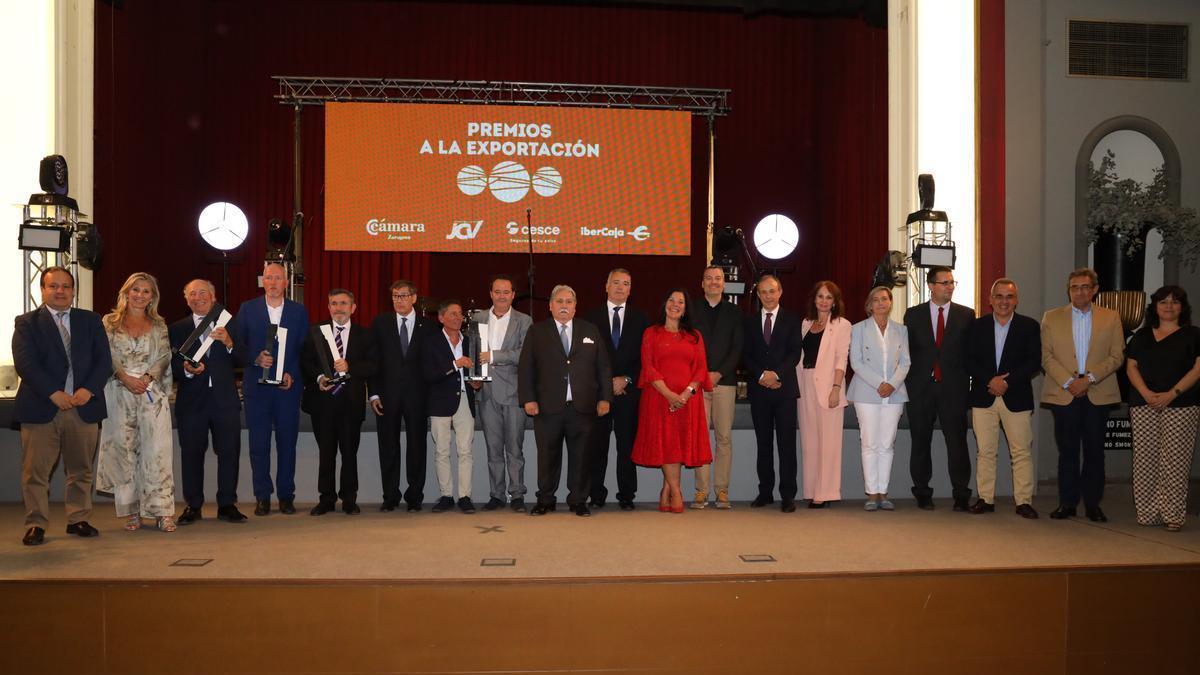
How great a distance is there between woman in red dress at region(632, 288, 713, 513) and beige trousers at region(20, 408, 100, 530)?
2830 mm

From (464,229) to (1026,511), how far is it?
5.83 metres

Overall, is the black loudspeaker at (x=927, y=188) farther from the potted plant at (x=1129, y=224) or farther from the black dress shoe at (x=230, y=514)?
the black dress shoe at (x=230, y=514)

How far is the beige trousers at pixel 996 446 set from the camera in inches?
209

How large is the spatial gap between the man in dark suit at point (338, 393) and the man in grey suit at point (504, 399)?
68cm

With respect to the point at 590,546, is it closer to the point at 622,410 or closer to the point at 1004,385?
→ the point at 622,410

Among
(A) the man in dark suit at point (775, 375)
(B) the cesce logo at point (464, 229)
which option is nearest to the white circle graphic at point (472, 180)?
(B) the cesce logo at point (464, 229)

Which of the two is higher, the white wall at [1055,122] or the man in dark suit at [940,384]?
the white wall at [1055,122]

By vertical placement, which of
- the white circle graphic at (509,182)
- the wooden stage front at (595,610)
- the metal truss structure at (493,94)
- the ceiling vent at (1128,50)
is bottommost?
the wooden stage front at (595,610)

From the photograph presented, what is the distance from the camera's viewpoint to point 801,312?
10969mm

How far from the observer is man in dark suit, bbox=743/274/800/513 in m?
5.39

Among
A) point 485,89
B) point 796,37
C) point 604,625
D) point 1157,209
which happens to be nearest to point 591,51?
point 485,89

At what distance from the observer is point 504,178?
9180mm

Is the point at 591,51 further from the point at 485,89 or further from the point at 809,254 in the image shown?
the point at 809,254

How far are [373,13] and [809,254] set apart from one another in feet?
18.5
